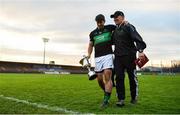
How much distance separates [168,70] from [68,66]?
45.0 m

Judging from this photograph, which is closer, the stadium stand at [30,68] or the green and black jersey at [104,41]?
the green and black jersey at [104,41]

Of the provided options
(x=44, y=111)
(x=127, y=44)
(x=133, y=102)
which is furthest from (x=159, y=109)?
(x=44, y=111)

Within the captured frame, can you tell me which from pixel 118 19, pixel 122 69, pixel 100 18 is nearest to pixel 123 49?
pixel 122 69

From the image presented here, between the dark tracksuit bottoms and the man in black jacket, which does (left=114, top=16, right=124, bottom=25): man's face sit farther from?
the dark tracksuit bottoms

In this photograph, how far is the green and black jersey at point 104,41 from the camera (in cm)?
822

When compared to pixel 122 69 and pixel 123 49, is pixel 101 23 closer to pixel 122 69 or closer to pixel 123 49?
pixel 123 49

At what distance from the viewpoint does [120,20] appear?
8.23 metres

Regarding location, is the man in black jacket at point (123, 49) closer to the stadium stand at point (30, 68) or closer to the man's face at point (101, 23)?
the man's face at point (101, 23)

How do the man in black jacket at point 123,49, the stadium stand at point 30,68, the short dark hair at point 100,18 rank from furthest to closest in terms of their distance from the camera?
the stadium stand at point 30,68 → the man in black jacket at point 123,49 → the short dark hair at point 100,18

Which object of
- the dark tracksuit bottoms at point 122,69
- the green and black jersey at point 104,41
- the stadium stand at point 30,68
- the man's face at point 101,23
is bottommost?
the dark tracksuit bottoms at point 122,69

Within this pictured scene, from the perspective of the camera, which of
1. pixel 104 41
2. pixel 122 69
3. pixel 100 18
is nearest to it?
pixel 100 18

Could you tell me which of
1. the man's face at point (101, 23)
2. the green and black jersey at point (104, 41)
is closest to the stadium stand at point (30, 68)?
the green and black jersey at point (104, 41)

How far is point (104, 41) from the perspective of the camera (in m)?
8.23

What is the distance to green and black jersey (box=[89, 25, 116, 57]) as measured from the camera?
822 centimetres
